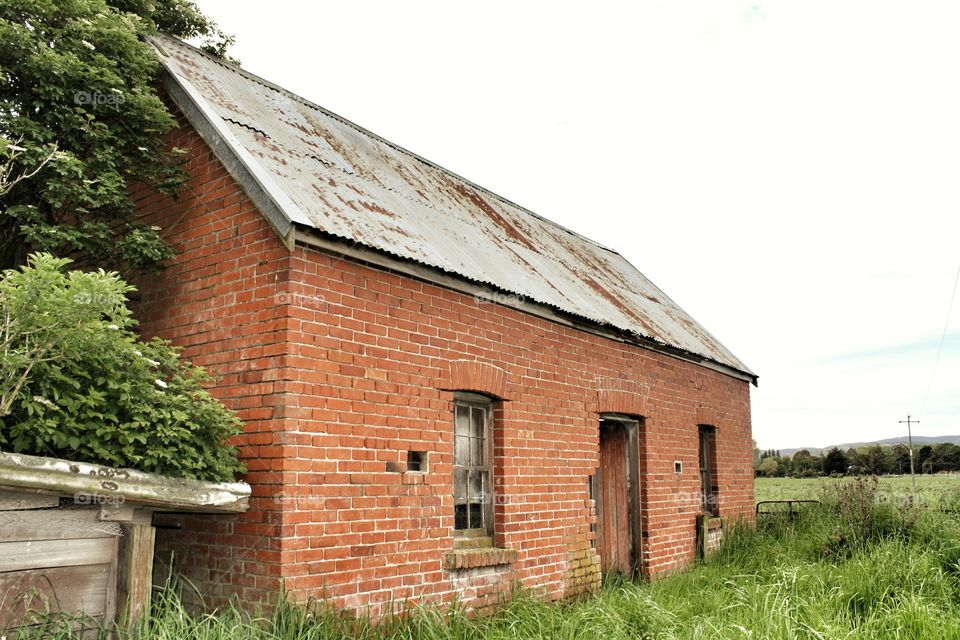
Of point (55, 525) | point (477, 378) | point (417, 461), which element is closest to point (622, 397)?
point (477, 378)

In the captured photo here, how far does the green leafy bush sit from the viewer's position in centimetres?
432

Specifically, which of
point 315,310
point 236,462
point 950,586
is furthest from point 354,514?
point 950,586

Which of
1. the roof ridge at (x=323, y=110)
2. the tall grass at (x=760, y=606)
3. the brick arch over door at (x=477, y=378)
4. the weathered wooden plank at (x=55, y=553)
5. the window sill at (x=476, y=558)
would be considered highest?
the roof ridge at (x=323, y=110)

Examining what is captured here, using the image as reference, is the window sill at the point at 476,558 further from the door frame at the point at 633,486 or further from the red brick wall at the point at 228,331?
the door frame at the point at 633,486

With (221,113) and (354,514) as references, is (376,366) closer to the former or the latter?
(354,514)

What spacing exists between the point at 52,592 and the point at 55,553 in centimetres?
22

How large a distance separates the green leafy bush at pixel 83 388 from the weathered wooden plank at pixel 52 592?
2.20ft

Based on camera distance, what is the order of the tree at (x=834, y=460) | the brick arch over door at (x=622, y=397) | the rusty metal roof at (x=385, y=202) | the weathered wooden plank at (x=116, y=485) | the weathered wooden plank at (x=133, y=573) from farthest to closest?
the tree at (x=834, y=460)
the brick arch over door at (x=622, y=397)
the rusty metal roof at (x=385, y=202)
the weathered wooden plank at (x=133, y=573)
the weathered wooden plank at (x=116, y=485)

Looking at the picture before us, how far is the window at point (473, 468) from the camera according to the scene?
743cm

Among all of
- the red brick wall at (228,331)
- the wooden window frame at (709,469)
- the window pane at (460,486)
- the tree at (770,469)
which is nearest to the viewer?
the red brick wall at (228,331)

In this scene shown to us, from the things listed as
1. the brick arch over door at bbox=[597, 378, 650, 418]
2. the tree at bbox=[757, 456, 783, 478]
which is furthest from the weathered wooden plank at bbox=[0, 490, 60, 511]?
the tree at bbox=[757, 456, 783, 478]

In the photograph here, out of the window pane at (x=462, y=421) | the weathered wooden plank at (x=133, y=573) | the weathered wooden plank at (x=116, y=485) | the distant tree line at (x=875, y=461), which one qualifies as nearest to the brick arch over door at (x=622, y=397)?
the window pane at (x=462, y=421)

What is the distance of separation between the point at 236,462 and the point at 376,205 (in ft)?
10.3

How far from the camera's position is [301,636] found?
197 inches
